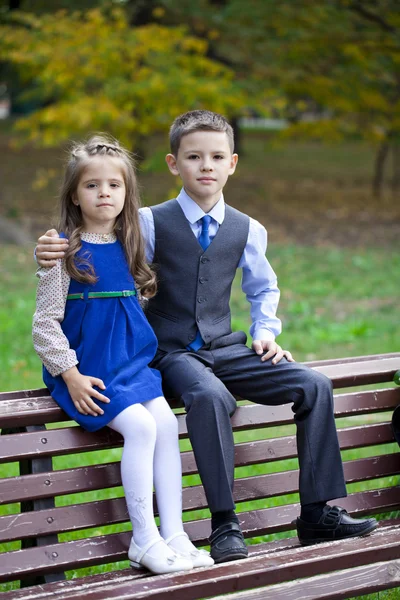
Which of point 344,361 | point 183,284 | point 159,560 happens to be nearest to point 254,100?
point 344,361

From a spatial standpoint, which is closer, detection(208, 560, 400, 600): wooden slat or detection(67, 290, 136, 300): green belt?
detection(208, 560, 400, 600): wooden slat

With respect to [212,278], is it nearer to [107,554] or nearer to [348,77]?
[107,554]

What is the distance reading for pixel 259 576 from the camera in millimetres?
2600

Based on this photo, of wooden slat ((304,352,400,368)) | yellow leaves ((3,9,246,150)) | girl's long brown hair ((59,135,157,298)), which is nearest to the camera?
girl's long brown hair ((59,135,157,298))

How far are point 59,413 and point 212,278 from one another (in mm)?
777

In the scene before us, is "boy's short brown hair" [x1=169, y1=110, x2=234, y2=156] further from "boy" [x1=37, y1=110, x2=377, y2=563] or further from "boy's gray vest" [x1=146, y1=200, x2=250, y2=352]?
"boy's gray vest" [x1=146, y1=200, x2=250, y2=352]

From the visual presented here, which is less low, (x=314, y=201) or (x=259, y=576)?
(x=314, y=201)

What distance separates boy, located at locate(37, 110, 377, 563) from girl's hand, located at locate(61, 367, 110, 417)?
0.98 ft

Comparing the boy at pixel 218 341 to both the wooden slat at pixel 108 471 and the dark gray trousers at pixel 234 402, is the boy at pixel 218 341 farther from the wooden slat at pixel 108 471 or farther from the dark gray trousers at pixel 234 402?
the wooden slat at pixel 108 471

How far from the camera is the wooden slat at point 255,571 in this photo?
97.7 inches

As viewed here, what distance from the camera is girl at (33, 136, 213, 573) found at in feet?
9.23

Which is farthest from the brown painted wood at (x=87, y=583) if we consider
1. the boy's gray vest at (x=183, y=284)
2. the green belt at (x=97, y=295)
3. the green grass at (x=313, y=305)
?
the green grass at (x=313, y=305)

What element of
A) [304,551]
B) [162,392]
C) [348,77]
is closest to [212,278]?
[162,392]

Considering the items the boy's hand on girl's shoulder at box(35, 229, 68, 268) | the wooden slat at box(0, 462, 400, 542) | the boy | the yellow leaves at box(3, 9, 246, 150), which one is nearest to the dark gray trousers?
the boy
